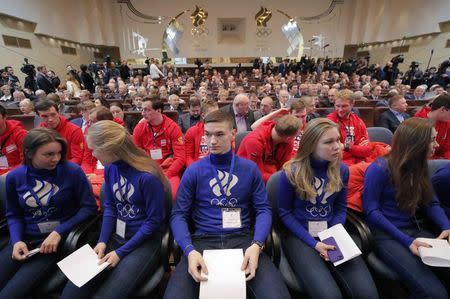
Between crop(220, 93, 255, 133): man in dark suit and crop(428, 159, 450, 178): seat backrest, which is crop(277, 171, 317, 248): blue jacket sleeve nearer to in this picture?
crop(428, 159, 450, 178): seat backrest

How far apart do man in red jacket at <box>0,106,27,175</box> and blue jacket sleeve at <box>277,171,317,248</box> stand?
2.56 metres

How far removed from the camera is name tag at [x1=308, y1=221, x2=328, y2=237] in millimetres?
1521

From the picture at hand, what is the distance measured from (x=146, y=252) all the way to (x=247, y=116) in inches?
111

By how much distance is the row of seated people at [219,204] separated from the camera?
137 cm

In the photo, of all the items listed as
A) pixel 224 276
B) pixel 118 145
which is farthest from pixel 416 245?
pixel 118 145

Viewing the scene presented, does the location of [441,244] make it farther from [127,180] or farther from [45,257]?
[45,257]

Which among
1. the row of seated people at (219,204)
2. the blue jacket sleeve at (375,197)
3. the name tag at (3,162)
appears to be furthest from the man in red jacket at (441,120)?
the name tag at (3,162)

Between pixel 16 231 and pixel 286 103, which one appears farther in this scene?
pixel 286 103

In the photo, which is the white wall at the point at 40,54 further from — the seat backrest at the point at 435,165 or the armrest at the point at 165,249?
the seat backrest at the point at 435,165

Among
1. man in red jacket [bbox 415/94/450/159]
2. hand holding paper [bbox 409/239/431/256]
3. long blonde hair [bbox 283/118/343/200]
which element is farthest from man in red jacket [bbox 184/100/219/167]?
man in red jacket [bbox 415/94/450/159]

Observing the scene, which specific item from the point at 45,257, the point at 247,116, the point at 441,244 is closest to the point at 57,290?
the point at 45,257

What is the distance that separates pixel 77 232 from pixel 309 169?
1483 millimetres

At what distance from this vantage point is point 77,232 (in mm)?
1478

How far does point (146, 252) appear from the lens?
1423mm
